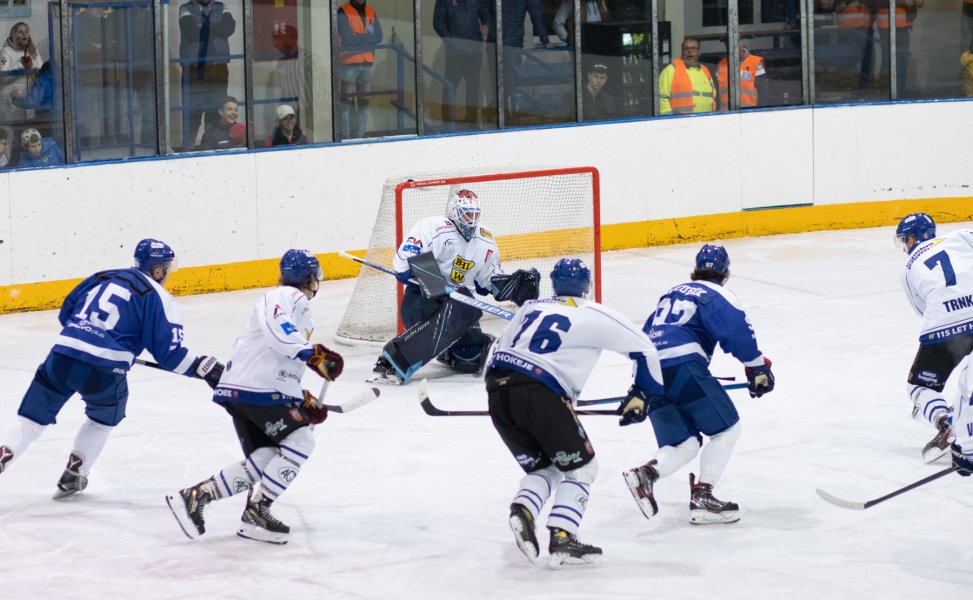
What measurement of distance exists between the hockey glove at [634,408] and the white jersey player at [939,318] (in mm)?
1590

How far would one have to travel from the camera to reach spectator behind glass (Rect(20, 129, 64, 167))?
365 inches

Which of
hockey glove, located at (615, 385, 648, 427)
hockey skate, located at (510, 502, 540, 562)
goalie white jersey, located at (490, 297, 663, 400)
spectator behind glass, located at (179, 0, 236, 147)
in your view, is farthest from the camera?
spectator behind glass, located at (179, 0, 236, 147)

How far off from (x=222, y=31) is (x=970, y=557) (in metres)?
6.65

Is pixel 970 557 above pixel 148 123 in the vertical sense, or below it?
below

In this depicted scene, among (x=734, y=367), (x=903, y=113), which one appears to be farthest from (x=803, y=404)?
(x=903, y=113)

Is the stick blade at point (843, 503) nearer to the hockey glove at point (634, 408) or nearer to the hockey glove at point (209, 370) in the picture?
the hockey glove at point (634, 408)

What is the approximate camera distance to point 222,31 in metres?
10.1

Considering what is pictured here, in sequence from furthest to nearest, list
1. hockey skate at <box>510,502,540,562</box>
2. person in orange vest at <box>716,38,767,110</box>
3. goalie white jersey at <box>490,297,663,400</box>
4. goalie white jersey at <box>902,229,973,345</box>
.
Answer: person in orange vest at <box>716,38,767,110</box> → goalie white jersey at <box>902,229,973,345</box> → goalie white jersey at <box>490,297,663,400</box> → hockey skate at <box>510,502,540,562</box>

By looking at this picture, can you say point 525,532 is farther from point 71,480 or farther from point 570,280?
point 71,480

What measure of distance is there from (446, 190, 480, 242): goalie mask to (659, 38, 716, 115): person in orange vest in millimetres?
4345

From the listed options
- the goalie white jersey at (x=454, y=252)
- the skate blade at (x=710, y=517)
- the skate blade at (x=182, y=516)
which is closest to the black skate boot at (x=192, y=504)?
the skate blade at (x=182, y=516)

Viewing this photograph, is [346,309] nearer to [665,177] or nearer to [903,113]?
[665,177]

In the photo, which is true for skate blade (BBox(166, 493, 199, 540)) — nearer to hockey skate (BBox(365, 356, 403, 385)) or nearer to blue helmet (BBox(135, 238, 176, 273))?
blue helmet (BBox(135, 238, 176, 273))

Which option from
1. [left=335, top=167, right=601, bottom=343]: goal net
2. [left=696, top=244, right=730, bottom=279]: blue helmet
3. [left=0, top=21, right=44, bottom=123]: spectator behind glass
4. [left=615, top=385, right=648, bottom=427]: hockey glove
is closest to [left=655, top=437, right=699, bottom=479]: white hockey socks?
[left=615, top=385, right=648, bottom=427]: hockey glove
